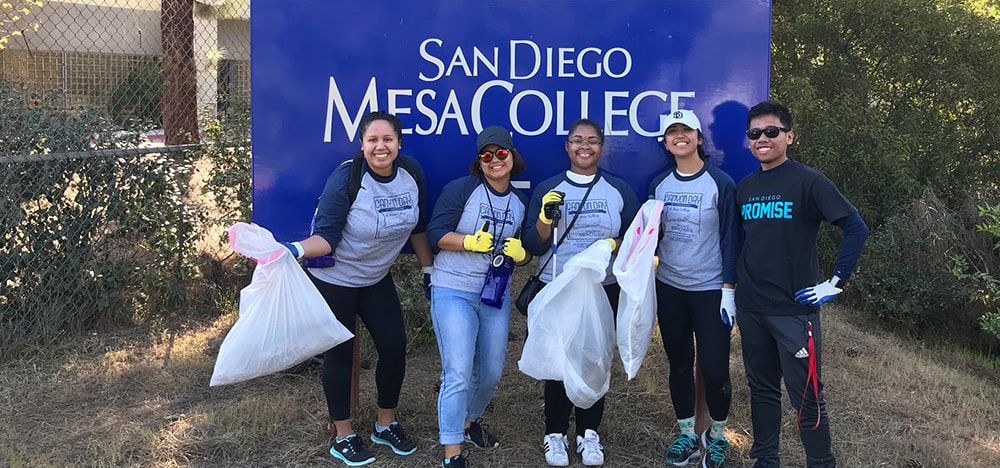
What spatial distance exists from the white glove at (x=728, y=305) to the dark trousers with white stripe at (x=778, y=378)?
3cm

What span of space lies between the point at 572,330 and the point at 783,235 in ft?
2.96

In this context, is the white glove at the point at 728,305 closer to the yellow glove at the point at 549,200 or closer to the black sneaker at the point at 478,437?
the yellow glove at the point at 549,200

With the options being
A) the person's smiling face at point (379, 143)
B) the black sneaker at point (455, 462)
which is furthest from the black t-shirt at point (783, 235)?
the person's smiling face at point (379, 143)

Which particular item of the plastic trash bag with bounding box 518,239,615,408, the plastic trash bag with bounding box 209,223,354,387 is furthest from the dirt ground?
the plastic trash bag with bounding box 209,223,354,387

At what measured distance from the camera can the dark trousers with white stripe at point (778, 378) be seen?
2.98 meters

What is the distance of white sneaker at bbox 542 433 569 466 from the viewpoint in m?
3.42

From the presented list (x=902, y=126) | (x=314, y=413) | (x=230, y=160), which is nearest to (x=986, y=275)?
(x=902, y=126)

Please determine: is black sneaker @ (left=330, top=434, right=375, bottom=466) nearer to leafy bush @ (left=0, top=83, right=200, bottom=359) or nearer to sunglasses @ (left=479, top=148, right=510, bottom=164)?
sunglasses @ (left=479, top=148, right=510, bottom=164)

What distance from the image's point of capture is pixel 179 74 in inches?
240

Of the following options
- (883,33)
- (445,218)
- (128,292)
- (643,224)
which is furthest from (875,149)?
(128,292)

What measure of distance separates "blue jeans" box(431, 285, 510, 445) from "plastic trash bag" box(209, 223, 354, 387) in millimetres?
471

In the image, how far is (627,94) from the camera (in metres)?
3.74

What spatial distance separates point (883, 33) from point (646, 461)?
444cm

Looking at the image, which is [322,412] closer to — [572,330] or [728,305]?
[572,330]
